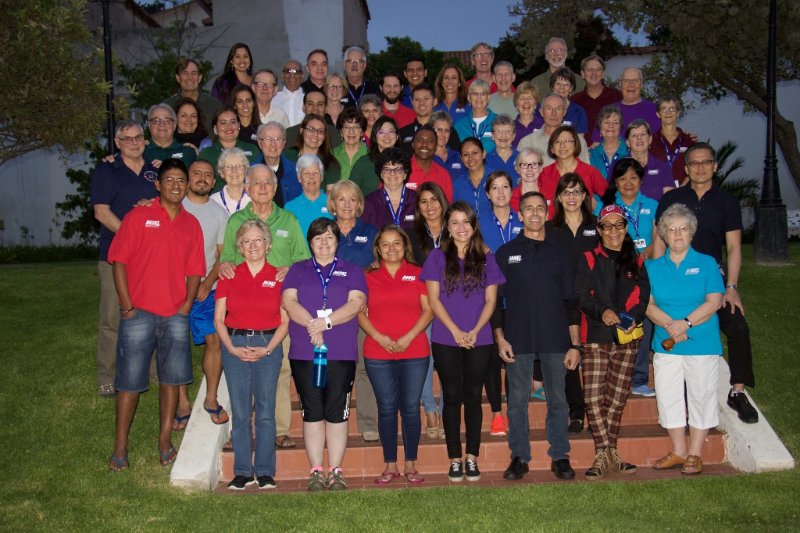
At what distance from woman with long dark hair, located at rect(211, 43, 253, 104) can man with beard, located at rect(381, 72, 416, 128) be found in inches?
64.9

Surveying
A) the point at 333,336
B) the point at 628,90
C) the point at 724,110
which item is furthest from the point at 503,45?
the point at 333,336

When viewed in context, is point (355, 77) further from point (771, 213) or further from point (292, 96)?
point (771, 213)

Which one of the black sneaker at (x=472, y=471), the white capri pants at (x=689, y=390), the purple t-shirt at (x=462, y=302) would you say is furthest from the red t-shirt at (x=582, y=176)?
the black sneaker at (x=472, y=471)

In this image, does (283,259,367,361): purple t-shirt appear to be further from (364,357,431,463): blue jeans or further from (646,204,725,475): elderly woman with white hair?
(646,204,725,475): elderly woman with white hair

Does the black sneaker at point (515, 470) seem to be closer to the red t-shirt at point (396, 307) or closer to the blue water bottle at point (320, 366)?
the red t-shirt at point (396, 307)

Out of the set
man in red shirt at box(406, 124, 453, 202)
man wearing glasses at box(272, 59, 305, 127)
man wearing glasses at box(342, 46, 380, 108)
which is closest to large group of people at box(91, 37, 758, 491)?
man in red shirt at box(406, 124, 453, 202)

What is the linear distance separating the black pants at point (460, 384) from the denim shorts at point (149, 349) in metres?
2.09

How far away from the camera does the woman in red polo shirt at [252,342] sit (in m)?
6.34

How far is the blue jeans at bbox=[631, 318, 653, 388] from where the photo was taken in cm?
735

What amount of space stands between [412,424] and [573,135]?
3.20m

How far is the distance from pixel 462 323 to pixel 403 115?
3886 millimetres

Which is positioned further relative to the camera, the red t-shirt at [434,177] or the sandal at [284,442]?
the red t-shirt at [434,177]

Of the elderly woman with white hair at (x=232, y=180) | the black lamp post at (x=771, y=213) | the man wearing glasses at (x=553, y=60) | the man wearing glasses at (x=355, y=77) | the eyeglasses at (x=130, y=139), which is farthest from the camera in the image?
the black lamp post at (x=771, y=213)

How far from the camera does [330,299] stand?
20.6 feet
